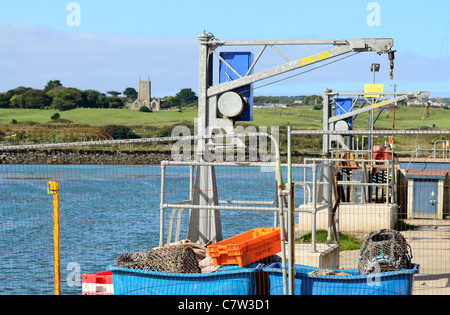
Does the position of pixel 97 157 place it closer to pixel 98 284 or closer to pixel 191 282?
pixel 98 284

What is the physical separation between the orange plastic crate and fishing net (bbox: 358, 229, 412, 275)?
3.72 ft

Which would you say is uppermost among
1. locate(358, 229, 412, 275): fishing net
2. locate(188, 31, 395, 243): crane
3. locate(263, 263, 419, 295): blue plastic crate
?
locate(188, 31, 395, 243): crane

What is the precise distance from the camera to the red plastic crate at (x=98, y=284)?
7844mm

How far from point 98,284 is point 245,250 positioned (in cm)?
183

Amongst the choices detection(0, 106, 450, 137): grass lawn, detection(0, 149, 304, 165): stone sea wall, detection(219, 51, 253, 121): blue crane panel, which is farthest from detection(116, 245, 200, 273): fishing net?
detection(0, 106, 450, 137): grass lawn

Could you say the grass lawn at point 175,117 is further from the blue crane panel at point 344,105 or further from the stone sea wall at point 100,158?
the blue crane panel at point 344,105

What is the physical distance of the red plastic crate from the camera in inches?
309

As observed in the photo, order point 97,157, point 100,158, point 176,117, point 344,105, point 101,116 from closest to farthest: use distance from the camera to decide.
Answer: point 344,105 → point 100,158 → point 97,157 → point 176,117 → point 101,116

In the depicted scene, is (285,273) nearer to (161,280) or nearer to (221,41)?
(161,280)

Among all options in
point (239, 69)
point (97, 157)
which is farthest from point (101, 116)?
point (239, 69)

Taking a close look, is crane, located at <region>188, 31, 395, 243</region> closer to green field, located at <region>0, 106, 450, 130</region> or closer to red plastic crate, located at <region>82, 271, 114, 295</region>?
red plastic crate, located at <region>82, 271, 114, 295</region>

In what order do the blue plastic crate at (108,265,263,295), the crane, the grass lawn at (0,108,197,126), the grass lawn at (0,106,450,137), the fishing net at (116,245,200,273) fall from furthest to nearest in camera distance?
the grass lawn at (0,108,197,126), the grass lawn at (0,106,450,137), the crane, the fishing net at (116,245,200,273), the blue plastic crate at (108,265,263,295)

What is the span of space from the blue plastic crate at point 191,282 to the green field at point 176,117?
129m

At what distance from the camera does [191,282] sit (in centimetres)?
732
